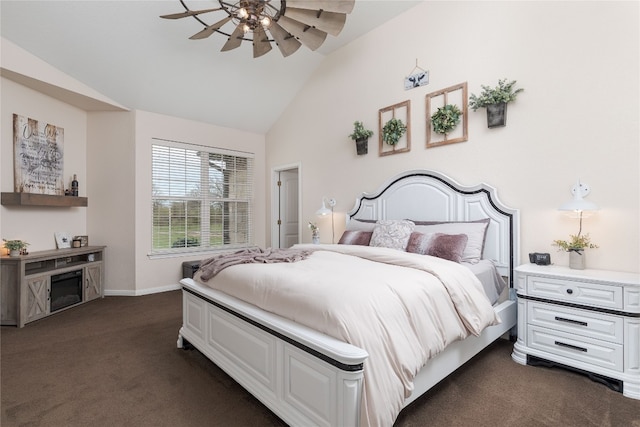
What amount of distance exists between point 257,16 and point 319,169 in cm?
254

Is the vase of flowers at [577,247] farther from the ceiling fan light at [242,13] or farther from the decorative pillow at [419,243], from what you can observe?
the ceiling fan light at [242,13]

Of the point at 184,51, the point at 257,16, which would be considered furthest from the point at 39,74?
the point at 257,16

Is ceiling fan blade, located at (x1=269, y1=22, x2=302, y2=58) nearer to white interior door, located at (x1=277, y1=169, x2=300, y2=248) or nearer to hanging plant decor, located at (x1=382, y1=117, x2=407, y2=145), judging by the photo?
hanging plant decor, located at (x1=382, y1=117, x2=407, y2=145)

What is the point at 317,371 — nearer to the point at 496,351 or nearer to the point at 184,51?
the point at 496,351

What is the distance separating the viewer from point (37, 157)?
12.5ft

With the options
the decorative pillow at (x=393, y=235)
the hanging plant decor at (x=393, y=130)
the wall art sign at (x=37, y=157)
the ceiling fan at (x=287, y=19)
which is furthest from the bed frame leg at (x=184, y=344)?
the hanging plant decor at (x=393, y=130)

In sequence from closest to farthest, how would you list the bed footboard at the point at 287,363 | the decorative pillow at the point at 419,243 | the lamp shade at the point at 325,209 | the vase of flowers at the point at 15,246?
1. the bed footboard at the point at 287,363
2. the decorative pillow at the point at 419,243
3. the vase of flowers at the point at 15,246
4. the lamp shade at the point at 325,209

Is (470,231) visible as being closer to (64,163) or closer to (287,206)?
(287,206)

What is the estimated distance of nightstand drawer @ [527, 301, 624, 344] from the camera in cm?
199

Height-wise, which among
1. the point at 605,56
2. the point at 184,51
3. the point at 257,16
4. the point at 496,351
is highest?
the point at 184,51

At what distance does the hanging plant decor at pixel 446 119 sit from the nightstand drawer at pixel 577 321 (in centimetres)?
183

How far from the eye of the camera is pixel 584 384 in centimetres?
204

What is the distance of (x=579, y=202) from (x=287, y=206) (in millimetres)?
4302

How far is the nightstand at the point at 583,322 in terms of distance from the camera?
194cm
